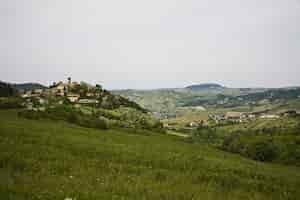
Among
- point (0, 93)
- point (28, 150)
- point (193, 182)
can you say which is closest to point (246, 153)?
point (193, 182)

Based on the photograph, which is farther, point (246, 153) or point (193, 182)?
point (246, 153)

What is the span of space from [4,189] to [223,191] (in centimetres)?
914

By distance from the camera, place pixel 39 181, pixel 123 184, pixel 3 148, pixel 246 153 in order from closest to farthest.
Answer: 1. pixel 39 181
2. pixel 123 184
3. pixel 3 148
4. pixel 246 153

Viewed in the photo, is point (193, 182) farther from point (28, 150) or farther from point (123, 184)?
point (28, 150)

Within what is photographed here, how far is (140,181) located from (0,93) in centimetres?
11893

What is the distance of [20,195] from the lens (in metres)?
7.69

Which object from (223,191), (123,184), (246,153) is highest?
(123,184)

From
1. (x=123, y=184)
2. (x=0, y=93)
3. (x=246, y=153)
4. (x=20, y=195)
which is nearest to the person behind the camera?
(x=20, y=195)

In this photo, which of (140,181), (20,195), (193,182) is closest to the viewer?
(20,195)

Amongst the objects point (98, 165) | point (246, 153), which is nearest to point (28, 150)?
point (98, 165)

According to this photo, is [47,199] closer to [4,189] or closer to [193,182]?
[4,189]

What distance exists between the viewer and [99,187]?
969 centimetres

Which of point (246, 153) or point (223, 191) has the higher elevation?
point (223, 191)

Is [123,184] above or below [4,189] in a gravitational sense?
below
